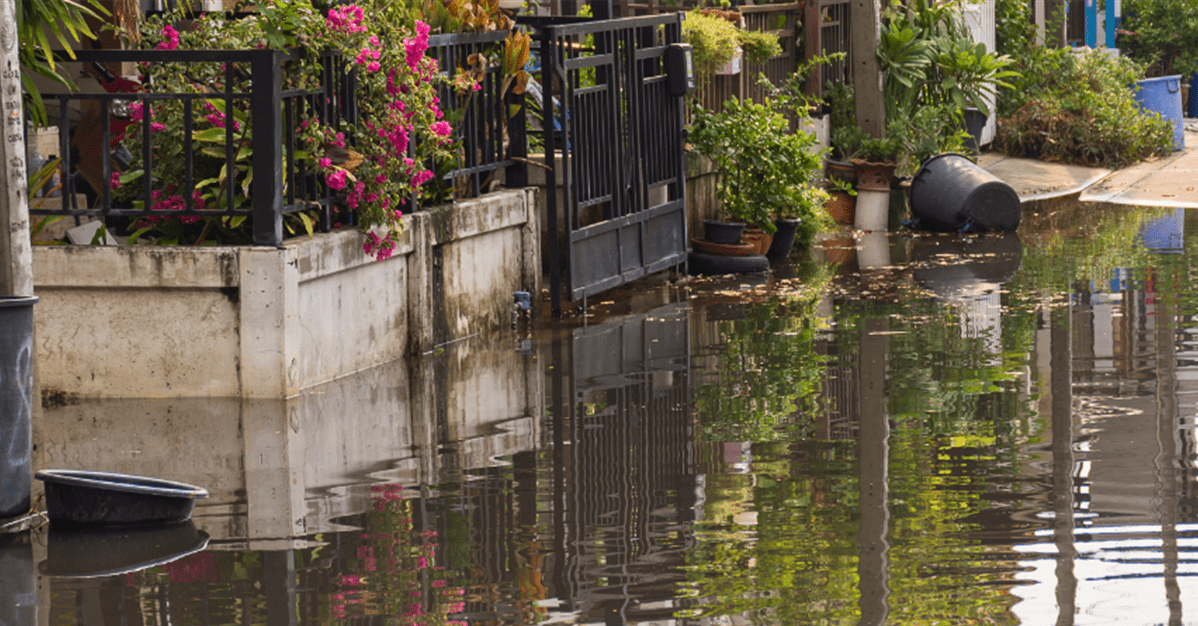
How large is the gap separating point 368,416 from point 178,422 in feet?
3.11

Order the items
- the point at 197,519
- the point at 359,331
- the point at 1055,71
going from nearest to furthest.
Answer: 1. the point at 197,519
2. the point at 359,331
3. the point at 1055,71

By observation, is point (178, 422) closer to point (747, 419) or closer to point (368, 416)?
point (368, 416)

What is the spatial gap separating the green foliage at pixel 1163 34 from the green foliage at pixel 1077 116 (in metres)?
6.14

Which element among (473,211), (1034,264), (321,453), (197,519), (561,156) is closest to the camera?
(197,519)

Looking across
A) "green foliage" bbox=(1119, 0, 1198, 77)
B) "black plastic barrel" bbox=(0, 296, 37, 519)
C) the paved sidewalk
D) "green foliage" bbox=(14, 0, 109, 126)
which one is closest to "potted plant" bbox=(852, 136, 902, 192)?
the paved sidewalk

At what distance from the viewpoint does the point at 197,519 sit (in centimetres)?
652

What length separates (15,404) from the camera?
6.43 m

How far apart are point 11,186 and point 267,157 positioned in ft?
7.24

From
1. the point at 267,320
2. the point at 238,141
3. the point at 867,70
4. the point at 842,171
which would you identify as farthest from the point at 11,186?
the point at 867,70

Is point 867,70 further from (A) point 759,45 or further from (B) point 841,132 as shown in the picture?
(A) point 759,45

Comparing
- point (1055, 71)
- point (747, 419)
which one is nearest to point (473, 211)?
point (747, 419)

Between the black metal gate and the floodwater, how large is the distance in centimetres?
72

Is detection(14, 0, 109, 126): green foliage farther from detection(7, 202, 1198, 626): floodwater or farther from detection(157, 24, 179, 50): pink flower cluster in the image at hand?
detection(7, 202, 1198, 626): floodwater

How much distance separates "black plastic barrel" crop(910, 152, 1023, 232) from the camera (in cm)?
1491
